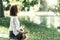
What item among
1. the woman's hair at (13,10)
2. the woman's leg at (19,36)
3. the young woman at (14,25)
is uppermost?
the woman's hair at (13,10)

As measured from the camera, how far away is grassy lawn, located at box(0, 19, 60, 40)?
3088 millimetres

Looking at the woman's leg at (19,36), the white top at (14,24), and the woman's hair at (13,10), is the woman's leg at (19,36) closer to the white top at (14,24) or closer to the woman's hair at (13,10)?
the white top at (14,24)

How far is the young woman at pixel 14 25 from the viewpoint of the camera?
9.98 feet

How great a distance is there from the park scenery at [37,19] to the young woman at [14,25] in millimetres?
53

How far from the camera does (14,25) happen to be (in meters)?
3.04

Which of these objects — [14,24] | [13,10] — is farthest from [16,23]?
[13,10]

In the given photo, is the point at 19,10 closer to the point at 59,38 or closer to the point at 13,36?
the point at 13,36

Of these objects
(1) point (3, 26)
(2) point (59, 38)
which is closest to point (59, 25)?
(2) point (59, 38)

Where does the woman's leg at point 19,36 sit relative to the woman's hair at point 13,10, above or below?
below

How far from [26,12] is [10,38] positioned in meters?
0.37

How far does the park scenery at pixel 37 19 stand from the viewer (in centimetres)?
309

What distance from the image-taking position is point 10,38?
3.08m

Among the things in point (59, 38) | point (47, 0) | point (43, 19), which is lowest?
point (59, 38)

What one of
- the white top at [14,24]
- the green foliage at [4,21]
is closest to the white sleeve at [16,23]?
the white top at [14,24]
